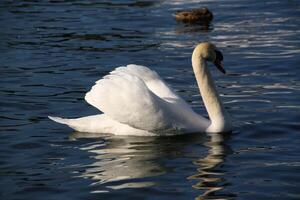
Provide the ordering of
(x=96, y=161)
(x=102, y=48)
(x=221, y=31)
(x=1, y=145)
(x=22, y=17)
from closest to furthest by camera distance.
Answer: (x=96, y=161) < (x=1, y=145) < (x=102, y=48) < (x=221, y=31) < (x=22, y=17)

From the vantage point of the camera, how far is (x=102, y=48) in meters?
18.5

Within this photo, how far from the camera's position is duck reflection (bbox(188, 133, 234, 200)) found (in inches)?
360

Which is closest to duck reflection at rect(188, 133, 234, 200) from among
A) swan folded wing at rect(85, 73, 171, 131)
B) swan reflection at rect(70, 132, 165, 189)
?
swan reflection at rect(70, 132, 165, 189)

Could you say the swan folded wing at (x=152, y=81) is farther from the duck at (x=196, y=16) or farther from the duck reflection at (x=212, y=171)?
the duck at (x=196, y=16)

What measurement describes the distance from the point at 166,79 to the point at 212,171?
17.6 feet

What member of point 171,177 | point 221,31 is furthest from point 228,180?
point 221,31

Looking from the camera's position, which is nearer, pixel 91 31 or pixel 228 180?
pixel 228 180

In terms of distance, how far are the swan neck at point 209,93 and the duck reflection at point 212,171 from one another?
0.28 metres

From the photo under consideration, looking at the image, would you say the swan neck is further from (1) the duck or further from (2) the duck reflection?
(1) the duck

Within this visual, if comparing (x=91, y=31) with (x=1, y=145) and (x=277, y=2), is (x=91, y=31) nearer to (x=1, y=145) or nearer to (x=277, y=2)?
(x=277, y=2)

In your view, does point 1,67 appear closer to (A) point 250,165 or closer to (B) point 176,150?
(B) point 176,150

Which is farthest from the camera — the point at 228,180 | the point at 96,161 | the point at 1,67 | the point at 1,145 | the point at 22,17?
the point at 22,17

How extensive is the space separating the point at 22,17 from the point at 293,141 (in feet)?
41.2

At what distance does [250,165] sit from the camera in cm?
1010
